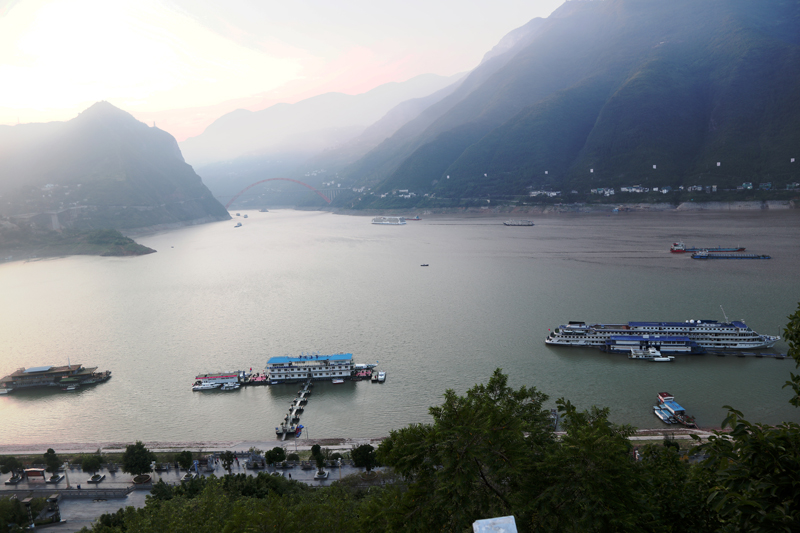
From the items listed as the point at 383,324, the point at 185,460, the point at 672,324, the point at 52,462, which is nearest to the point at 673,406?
the point at 672,324

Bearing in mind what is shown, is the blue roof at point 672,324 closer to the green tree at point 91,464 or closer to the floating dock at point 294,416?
the floating dock at point 294,416

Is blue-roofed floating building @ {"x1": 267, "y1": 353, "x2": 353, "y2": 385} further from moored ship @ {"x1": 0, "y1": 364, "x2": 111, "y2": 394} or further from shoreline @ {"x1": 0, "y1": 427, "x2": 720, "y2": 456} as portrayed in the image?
moored ship @ {"x1": 0, "y1": 364, "x2": 111, "y2": 394}

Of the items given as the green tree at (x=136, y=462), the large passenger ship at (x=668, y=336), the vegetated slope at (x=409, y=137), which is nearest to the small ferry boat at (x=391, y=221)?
the vegetated slope at (x=409, y=137)

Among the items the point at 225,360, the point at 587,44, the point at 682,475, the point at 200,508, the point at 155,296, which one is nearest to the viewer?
the point at 682,475

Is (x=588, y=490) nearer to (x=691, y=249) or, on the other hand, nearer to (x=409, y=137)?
(x=691, y=249)

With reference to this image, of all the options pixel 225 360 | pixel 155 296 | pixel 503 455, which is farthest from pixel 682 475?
pixel 155 296

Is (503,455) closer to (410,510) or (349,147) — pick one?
(410,510)
